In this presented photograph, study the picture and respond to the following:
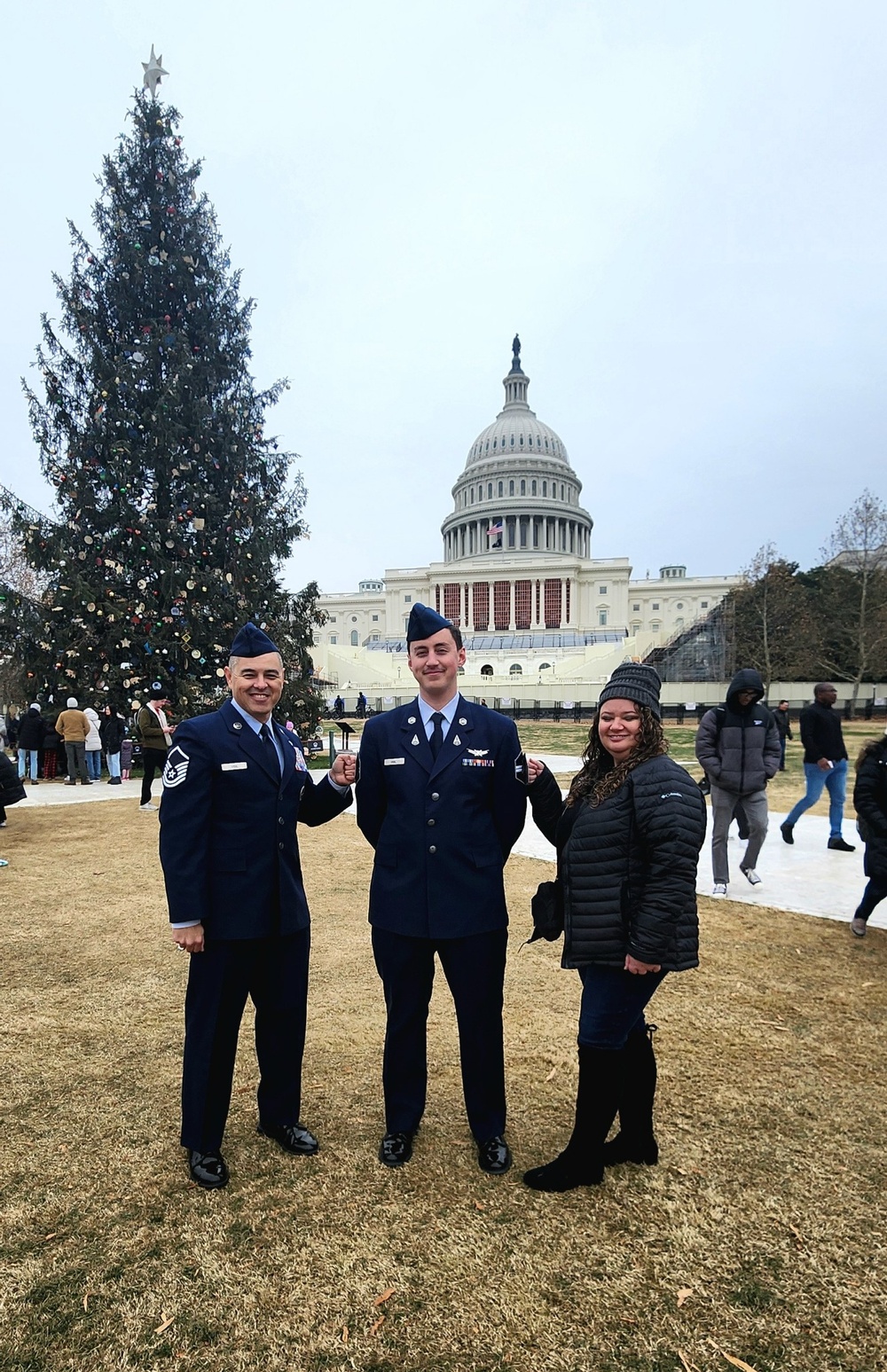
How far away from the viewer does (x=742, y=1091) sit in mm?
3469

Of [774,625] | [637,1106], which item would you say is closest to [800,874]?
[637,1106]

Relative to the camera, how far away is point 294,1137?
3.03m

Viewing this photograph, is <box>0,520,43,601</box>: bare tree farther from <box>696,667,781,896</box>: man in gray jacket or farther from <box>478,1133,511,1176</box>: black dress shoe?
<box>478,1133,511,1176</box>: black dress shoe

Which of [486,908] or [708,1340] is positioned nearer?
[708,1340]

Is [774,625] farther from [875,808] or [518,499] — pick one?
[518,499]

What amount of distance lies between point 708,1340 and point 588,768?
1790 millimetres

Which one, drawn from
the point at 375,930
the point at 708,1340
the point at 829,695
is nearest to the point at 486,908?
the point at 375,930

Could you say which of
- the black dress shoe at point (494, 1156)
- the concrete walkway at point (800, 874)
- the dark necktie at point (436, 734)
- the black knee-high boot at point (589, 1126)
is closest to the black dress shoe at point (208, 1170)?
the black dress shoe at point (494, 1156)

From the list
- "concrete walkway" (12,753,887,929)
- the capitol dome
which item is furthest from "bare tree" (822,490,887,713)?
the capitol dome

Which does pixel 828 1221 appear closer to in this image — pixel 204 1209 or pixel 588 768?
pixel 588 768

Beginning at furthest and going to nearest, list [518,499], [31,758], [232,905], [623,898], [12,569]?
[518,499] < [12,569] < [31,758] < [232,905] < [623,898]

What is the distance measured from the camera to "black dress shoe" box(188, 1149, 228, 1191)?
279cm

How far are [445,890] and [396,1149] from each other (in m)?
1.11

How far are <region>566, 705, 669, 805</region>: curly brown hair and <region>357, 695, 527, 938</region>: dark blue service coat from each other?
0.96 ft
